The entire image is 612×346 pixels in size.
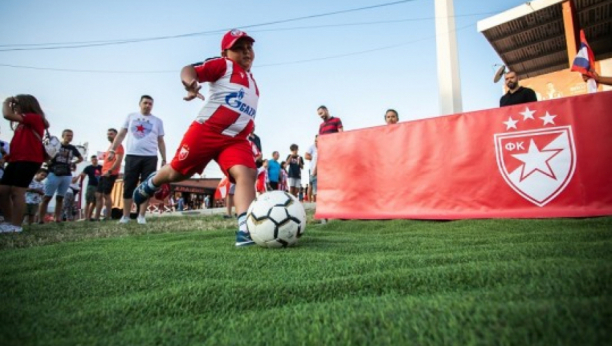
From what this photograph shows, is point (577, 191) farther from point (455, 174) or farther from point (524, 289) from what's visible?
point (524, 289)

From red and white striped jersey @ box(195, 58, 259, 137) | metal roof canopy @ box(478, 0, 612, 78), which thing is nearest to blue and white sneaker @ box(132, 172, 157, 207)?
red and white striped jersey @ box(195, 58, 259, 137)

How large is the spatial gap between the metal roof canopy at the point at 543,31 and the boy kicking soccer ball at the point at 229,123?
989 cm

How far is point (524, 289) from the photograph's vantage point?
1.08 metres

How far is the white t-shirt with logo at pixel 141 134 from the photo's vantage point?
5.44 m

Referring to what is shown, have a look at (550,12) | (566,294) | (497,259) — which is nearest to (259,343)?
(566,294)

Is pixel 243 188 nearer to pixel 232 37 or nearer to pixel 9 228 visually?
pixel 232 37

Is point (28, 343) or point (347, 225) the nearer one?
point (28, 343)

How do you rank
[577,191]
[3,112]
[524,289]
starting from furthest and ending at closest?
[3,112] < [577,191] < [524,289]

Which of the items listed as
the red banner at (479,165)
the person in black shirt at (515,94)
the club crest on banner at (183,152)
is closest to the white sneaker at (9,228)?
the club crest on banner at (183,152)

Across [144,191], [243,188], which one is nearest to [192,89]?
[243,188]

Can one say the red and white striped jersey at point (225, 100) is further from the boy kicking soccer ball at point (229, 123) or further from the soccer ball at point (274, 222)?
the soccer ball at point (274, 222)

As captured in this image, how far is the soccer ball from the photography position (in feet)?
7.80

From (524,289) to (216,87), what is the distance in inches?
99.7

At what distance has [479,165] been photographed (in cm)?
386
